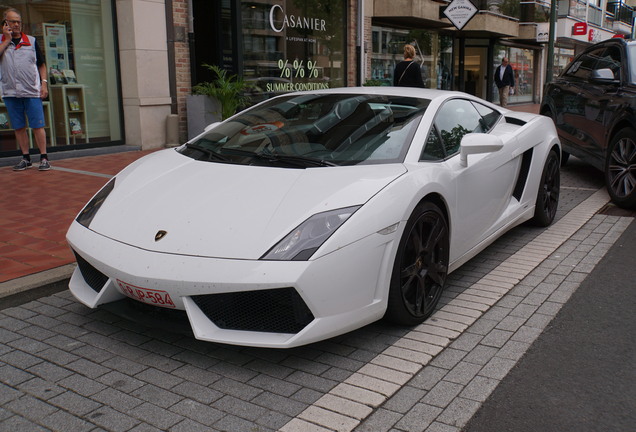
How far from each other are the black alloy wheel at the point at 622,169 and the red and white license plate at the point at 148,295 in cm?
546

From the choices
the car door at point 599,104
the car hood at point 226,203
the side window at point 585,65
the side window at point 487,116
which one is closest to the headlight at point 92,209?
the car hood at point 226,203

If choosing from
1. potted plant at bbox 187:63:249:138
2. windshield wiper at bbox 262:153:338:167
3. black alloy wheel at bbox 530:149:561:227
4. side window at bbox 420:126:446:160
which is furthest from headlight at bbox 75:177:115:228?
potted plant at bbox 187:63:249:138

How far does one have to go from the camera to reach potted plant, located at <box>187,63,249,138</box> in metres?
11.1

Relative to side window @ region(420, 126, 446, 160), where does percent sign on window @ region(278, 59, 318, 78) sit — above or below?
above

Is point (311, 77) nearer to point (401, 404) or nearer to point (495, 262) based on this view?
point (495, 262)

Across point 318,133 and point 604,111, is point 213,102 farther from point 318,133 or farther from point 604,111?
point 318,133

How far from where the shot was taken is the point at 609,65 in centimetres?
794

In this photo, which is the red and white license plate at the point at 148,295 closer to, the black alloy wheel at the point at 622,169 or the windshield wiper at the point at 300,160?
the windshield wiper at the point at 300,160

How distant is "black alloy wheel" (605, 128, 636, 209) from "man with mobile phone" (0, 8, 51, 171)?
272 inches

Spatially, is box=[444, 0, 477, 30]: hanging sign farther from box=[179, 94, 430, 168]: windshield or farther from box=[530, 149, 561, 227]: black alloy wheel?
box=[179, 94, 430, 168]: windshield

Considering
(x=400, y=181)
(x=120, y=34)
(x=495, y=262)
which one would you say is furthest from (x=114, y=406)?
(x=120, y=34)

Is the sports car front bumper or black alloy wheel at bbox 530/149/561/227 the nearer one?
the sports car front bumper

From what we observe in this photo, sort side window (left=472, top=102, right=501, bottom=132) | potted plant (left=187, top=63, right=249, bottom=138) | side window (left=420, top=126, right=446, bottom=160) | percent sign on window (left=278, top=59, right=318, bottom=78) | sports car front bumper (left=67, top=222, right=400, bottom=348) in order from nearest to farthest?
sports car front bumper (left=67, top=222, right=400, bottom=348), side window (left=420, top=126, right=446, bottom=160), side window (left=472, top=102, right=501, bottom=132), potted plant (left=187, top=63, right=249, bottom=138), percent sign on window (left=278, top=59, right=318, bottom=78)

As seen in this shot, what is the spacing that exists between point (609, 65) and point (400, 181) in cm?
570
